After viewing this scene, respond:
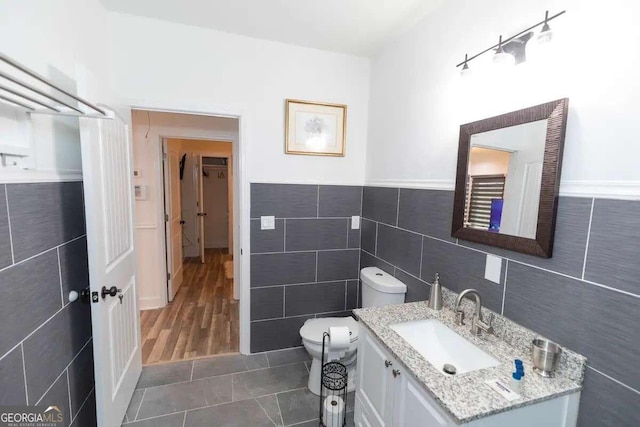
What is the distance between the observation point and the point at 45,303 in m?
1.17

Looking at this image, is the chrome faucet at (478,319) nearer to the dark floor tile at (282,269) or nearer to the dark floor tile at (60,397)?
the dark floor tile at (282,269)

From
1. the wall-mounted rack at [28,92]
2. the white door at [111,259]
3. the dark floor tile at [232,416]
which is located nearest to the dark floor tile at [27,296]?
the white door at [111,259]

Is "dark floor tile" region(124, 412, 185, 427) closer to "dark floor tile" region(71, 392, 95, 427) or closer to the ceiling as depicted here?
"dark floor tile" region(71, 392, 95, 427)

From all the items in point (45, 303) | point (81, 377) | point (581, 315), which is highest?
point (581, 315)

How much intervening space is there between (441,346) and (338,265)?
1.21m

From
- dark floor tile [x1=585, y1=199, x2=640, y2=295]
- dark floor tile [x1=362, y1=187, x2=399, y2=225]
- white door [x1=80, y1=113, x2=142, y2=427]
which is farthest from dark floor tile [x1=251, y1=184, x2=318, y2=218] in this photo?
dark floor tile [x1=585, y1=199, x2=640, y2=295]

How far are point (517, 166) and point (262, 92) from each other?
Answer: 69.2 inches

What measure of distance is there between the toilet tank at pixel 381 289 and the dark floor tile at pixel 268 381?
0.74 metres

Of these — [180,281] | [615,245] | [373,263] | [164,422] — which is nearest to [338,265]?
[373,263]

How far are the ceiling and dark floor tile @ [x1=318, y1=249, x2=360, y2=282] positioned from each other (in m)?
1.68

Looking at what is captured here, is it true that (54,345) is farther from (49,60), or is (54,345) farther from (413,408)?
(413,408)

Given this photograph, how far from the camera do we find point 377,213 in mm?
2246

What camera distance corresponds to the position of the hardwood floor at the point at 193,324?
7.95 feet

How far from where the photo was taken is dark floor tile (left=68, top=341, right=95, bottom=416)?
1.37 m
